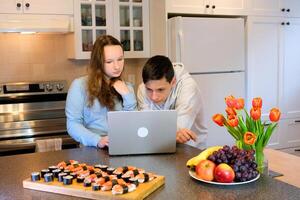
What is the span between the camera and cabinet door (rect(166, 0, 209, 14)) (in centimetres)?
296

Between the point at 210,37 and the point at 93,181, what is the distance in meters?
2.10

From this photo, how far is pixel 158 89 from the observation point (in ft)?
6.01

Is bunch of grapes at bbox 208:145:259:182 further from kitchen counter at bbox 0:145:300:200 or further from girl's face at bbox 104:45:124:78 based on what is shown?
girl's face at bbox 104:45:124:78

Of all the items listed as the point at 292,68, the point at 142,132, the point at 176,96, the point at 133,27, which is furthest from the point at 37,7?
the point at 292,68

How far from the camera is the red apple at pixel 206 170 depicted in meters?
1.21

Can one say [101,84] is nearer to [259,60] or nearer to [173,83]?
[173,83]

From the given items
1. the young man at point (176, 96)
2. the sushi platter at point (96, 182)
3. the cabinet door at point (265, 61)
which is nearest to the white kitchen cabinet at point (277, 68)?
the cabinet door at point (265, 61)

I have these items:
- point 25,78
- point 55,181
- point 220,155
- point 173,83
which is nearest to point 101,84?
point 173,83

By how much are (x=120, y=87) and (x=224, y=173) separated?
0.89 meters

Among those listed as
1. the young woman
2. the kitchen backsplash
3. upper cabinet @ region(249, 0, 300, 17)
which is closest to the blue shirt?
the young woman

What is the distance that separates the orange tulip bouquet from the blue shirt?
0.74m

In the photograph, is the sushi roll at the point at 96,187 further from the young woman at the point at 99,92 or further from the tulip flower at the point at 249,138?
the young woman at the point at 99,92

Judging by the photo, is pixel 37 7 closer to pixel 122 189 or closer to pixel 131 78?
pixel 131 78

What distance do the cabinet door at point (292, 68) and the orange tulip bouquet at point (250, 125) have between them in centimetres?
239
